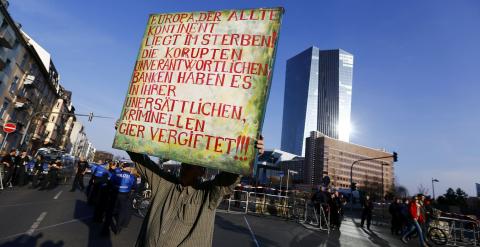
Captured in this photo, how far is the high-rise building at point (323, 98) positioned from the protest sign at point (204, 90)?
7360 inches

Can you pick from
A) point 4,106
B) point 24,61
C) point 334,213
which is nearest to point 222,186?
point 334,213

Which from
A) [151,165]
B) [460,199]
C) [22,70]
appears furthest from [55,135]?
[460,199]

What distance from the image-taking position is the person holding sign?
2.40 m

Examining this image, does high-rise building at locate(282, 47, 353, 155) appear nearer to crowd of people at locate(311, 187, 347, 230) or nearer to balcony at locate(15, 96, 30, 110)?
balcony at locate(15, 96, 30, 110)

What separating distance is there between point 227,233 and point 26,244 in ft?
17.0

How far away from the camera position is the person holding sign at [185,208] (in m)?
2.40

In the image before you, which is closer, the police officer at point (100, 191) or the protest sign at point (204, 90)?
the protest sign at point (204, 90)

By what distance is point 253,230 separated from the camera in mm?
10062

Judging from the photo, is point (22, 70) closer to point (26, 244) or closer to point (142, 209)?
point (142, 209)

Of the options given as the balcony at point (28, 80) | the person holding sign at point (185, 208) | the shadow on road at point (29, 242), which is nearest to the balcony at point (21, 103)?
the balcony at point (28, 80)

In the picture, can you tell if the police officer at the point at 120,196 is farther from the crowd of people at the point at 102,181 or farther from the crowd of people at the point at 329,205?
the crowd of people at the point at 329,205

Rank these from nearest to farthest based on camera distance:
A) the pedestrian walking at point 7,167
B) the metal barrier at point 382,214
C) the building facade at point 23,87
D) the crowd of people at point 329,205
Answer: the crowd of people at point 329,205 → the pedestrian walking at point 7,167 → the metal barrier at point 382,214 → the building facade at point 23,87

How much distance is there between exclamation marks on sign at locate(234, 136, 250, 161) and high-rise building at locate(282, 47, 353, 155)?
615 feet

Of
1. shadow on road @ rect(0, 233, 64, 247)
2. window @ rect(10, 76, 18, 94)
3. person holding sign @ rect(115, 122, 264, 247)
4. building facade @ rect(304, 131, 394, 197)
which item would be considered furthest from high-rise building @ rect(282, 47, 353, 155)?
person holding sign @ rect(115, 122, 264, 247)
